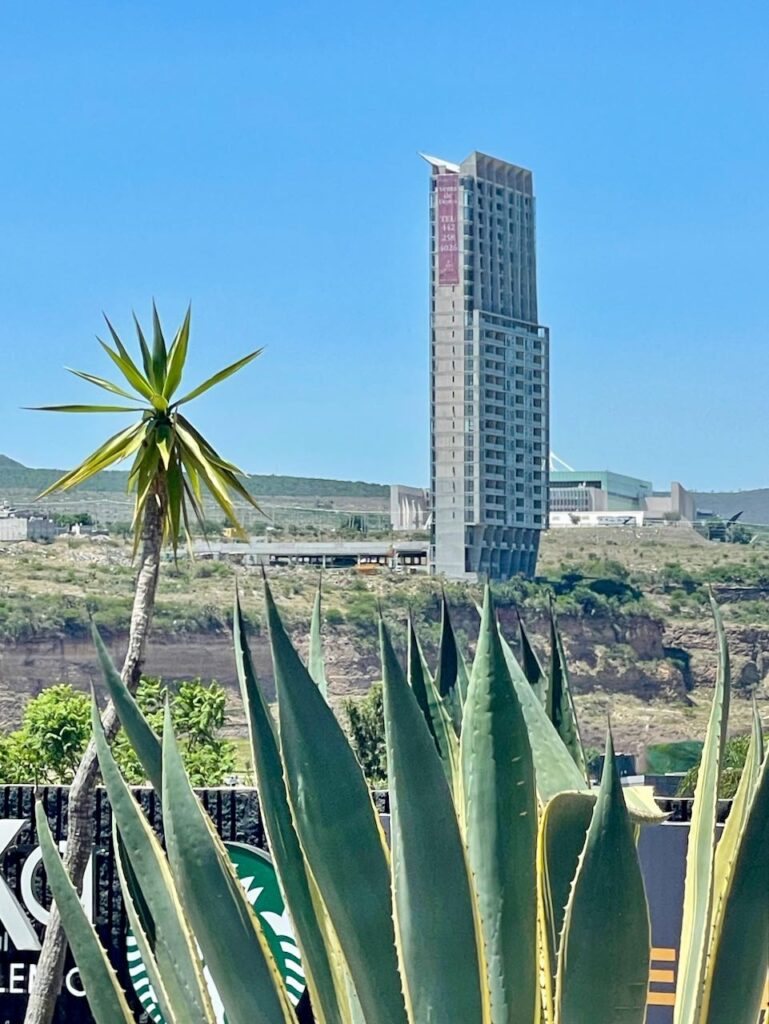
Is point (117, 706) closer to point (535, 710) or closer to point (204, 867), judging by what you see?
point (204, 867)

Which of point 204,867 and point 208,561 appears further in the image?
point 208,561

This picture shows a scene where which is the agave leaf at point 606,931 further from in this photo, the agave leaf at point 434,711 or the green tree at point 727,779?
the green tree at point 727,779

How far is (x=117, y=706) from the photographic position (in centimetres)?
286

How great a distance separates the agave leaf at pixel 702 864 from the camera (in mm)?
2574

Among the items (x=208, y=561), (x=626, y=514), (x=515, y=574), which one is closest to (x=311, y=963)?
(x=208, y=561)

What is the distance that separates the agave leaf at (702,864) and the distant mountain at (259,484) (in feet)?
335

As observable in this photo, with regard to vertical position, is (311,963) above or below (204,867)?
below

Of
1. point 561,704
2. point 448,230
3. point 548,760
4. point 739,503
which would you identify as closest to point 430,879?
point 548,760

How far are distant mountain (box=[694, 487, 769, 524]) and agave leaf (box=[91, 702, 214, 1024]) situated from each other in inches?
6259

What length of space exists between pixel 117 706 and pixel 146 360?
7123mm

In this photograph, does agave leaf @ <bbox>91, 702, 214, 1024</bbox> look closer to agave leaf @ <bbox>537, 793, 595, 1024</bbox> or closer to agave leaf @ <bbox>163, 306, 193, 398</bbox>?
agave leaf @ <bbox>537, 793, 595, 1024</bbox>

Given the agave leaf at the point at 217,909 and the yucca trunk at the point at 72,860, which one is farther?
the yucca trunk at the point at 72,860

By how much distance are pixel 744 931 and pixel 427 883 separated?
19.7 inches

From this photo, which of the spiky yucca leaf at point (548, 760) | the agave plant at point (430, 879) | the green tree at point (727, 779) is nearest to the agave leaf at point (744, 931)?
the agave plant at point (430, 879)
